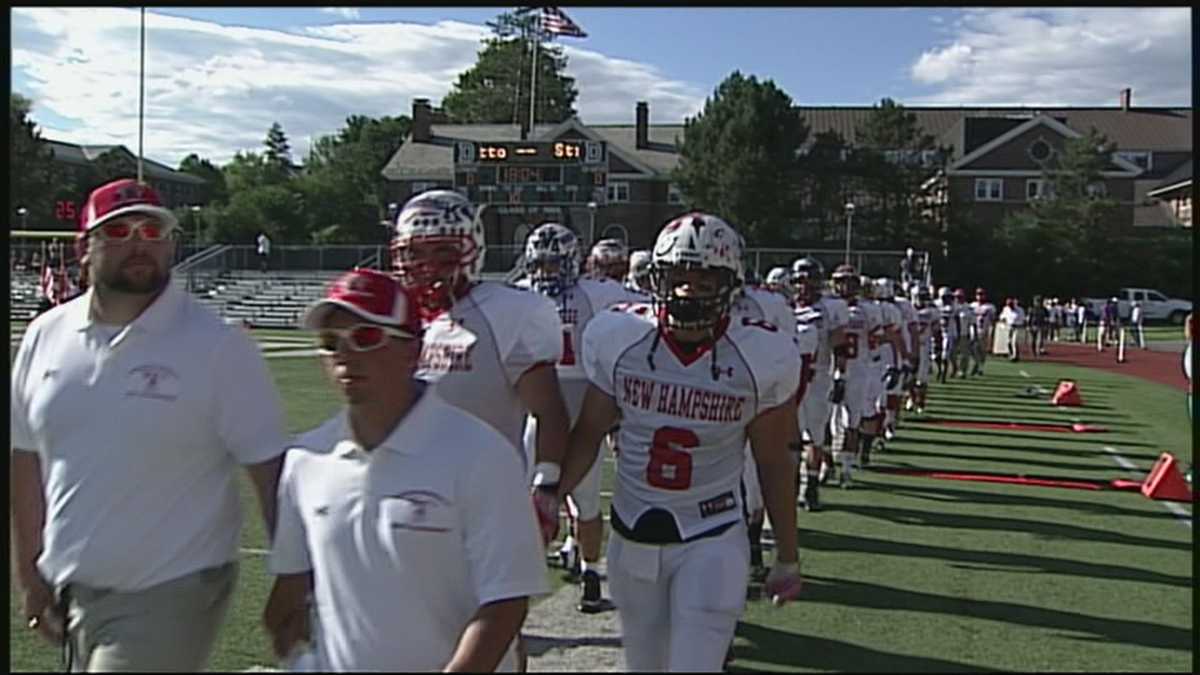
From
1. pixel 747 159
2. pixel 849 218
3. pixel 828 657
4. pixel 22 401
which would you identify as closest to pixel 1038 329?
pixel 849 218

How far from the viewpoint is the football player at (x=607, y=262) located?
942 centimetres

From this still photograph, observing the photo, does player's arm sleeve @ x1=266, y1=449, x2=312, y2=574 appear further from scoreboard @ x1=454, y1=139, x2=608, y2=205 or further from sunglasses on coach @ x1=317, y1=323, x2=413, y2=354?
scoreboard @ x1=454, y1=139, x2=608, y2=205

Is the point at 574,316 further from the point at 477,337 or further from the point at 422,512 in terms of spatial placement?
the point at 422,512

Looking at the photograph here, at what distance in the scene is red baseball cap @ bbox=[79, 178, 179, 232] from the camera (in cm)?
398

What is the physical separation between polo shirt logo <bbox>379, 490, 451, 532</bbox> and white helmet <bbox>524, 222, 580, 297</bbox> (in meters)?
5.06

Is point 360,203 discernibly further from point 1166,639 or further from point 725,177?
point 1166,639

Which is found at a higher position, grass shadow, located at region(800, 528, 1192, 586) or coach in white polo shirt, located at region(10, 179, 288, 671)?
coach in white polo shirt, located at region(10, 179, 288, 671)

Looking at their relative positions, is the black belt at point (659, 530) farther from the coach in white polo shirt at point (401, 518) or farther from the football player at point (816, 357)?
the football player at point (816, 357)

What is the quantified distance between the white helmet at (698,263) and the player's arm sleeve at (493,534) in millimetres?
1505

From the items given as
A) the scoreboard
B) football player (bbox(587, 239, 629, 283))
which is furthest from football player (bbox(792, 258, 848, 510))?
the scoreboard

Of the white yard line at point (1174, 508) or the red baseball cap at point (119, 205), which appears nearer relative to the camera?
the red baseball cap at point (119, 205)

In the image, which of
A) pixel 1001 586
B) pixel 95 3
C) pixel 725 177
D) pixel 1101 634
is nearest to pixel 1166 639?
pixel 1101 634

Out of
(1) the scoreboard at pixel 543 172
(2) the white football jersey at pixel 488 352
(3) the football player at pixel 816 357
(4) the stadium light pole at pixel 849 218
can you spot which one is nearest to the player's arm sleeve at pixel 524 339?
(2) the white football jersey at pixel 488 352

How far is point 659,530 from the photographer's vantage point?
4.49m
